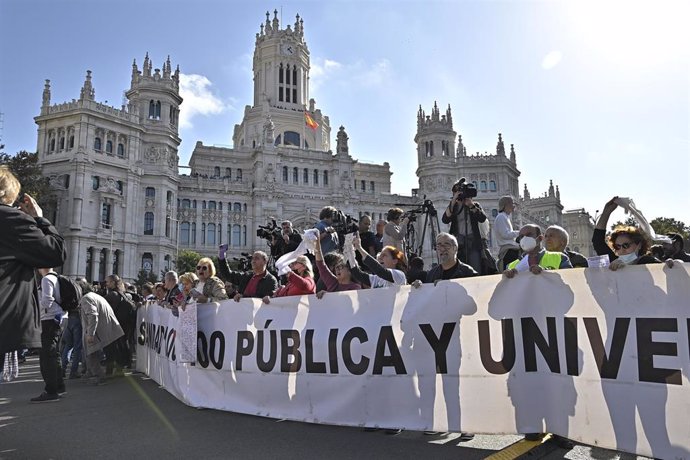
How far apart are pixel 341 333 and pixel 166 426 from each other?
2610 mm

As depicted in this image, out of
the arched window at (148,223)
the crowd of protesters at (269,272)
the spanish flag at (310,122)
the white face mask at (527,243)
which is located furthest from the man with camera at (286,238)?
the spanish flag at (310,122)

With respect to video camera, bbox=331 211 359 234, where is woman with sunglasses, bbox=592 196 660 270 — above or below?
below

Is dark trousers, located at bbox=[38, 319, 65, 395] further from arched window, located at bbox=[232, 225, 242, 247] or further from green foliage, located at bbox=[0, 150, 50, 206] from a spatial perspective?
arched window, located at bbox=[232, 225, 242, 247]

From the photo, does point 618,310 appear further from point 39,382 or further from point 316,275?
point 39,382

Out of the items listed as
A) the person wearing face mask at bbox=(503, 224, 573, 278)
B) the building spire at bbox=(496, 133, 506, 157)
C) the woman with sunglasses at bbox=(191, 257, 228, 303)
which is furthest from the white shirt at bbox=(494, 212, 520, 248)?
the building spire at bbox=(496, 133, 506, 157)

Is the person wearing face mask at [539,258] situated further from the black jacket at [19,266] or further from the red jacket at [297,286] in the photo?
the black jacket at [19,266]

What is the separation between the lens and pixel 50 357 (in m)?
7.91

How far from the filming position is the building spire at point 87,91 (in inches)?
2234

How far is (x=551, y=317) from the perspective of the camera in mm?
4527

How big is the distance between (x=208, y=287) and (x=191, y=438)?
10.2 ft

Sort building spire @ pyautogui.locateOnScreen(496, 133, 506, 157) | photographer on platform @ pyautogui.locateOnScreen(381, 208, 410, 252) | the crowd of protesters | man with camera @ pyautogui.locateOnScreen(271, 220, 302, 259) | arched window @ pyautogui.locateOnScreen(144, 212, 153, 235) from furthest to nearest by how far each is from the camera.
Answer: building spire @ pyautogui.locateOnScreen(496, 133, 506, 157) → arched window @ pyautogui.locateOnScreen(144, 212, 153, 235) → man with camera @ pyautogui.locateOnScreen(271, 220, 302, 259) → photographer on platform @ pyautogui.locateOnScreen(381, 208, 410, 252) → the crowd of protesters

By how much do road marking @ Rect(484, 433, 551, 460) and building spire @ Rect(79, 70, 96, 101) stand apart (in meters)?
62.6

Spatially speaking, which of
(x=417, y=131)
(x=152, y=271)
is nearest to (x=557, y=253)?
(x=152, y=271)

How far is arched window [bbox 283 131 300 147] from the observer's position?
80062 millimetres
